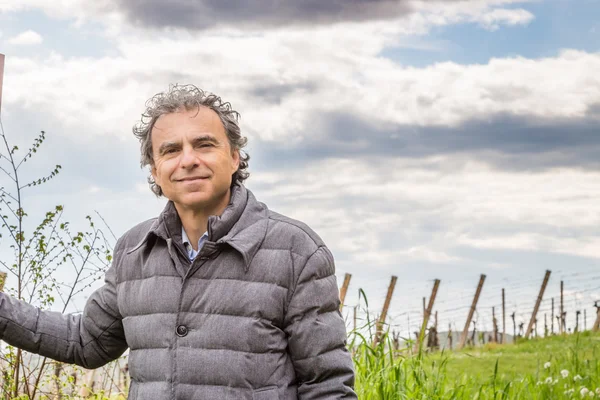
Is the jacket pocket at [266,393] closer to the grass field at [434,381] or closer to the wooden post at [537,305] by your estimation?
the grass field at [434,381]

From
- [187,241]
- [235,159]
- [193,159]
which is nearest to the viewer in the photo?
[193,159]

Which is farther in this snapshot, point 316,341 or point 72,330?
point 72,330

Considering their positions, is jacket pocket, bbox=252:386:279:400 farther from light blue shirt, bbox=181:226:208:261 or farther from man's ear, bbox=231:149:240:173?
man's ear, bbox=231:149:240:173

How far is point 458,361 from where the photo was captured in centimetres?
1463

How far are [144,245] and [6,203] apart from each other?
2.20 meters

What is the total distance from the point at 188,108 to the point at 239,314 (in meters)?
0.78

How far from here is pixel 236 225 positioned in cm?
260

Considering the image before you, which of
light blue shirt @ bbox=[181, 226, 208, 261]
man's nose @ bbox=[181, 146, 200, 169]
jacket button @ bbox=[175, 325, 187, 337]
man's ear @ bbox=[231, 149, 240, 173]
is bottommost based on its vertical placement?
jacket button @ bbox=[175, 325, 187, 337]

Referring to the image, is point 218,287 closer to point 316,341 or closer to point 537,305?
point 316,341

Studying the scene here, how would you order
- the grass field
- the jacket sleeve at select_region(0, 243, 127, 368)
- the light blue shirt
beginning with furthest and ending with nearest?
1. the grass field
2. the jacket sleeve at select_region(0, 243, 127, 368)
3. the light blue shirt

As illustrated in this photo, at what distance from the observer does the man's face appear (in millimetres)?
2561

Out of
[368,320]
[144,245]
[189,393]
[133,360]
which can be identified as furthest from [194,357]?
[368,320]

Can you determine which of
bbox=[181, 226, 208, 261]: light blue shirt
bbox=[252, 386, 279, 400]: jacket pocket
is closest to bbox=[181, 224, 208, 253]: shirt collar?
bbox=[181, 226, 208, 261]: light blue shirt

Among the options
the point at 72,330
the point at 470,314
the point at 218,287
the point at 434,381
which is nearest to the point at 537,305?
the point at 470,314
